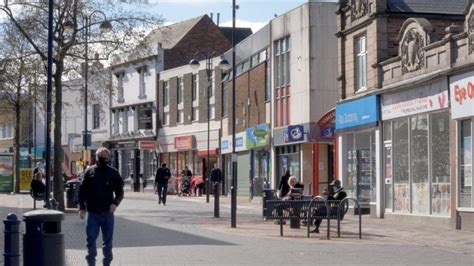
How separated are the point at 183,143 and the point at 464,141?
4196 centimetres

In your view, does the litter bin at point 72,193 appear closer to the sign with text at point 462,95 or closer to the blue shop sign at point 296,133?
the blue shop sign at point 296,133

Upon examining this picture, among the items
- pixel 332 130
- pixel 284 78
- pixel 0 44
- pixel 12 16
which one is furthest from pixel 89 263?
pixel 284 78

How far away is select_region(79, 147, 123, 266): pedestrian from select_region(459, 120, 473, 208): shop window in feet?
39.2

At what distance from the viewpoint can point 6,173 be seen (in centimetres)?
5553

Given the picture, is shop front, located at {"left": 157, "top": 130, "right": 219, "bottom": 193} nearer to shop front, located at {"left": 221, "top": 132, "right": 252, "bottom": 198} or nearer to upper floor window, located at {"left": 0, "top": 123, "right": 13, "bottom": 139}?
shop front, located at {"left": 221, "top": 132, "right": 252, "bottom": 198}

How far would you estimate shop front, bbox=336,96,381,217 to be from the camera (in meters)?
30.3

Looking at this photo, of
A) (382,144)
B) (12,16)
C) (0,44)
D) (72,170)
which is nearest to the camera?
(382,144)

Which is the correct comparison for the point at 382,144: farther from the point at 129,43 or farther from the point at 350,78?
the point at 129,43

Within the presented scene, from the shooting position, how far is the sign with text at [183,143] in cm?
6350

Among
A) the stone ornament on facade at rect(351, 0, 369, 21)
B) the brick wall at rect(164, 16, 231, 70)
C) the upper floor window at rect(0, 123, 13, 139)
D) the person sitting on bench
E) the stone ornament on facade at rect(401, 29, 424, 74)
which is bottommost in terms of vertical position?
the person sitting on bench

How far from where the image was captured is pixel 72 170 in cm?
8419

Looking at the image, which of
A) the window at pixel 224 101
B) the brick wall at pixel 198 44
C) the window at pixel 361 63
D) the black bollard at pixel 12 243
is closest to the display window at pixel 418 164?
the window at pixel 361 63

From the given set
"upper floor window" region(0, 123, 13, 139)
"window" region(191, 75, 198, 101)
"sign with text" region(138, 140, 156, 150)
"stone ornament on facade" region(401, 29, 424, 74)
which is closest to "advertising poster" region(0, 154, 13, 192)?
"window" region(191, 75, 198, 101)

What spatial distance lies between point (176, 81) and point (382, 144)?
124ft
